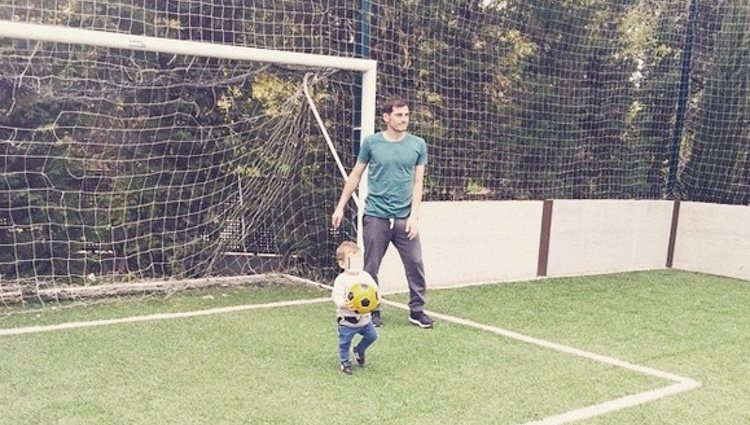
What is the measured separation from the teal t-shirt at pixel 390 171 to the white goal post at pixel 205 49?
0.89 meters

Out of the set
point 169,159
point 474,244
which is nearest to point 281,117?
point 169,159

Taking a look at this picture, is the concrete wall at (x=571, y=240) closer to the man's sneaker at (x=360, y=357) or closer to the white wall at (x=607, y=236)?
the white wall at (x=607, y=236)

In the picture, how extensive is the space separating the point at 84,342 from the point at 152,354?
51cm

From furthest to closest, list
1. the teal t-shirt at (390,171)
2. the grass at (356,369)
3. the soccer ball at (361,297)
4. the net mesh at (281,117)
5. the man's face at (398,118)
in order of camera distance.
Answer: the net mesh at (281,117) → the teal t-shirt at (390,171) → the man's face at (398,118) → the soccer ball at (361,297) → the grass at (356,369)

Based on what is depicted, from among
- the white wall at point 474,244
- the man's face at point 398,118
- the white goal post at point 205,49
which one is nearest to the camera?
the white goal post at point 205,49

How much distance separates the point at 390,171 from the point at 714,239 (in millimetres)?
5076

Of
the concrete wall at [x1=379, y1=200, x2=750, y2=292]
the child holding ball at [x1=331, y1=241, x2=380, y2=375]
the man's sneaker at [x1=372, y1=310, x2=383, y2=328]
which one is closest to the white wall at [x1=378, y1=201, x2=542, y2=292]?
the concrete wall at [x1=379, y1=200, x2=750, y2=292]

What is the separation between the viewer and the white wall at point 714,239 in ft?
25.4

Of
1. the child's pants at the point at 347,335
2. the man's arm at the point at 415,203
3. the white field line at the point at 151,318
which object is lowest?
the white field line at the point at 151,318

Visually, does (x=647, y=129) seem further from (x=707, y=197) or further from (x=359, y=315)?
Result: (x=359, y=315)

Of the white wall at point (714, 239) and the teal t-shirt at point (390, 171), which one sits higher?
the teal t-shirt at point (390, 171)

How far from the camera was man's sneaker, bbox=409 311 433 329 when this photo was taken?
489 cm

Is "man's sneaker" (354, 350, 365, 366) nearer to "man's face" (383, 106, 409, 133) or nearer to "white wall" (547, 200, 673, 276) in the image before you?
"man's face" (383, 106, 409, 133)

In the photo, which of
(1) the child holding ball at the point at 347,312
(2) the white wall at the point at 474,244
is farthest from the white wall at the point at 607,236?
(1) the child holding ball at the point at 347,312
